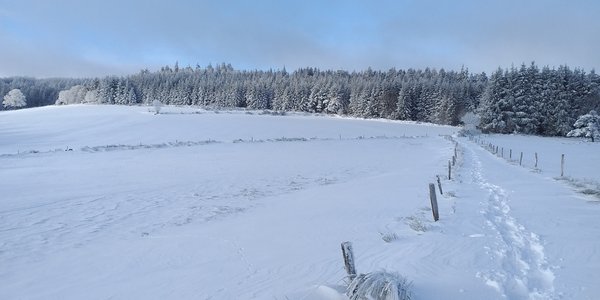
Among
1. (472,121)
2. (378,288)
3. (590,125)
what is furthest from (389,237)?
(472,121)

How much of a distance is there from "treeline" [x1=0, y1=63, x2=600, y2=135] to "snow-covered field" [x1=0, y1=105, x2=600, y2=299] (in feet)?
177

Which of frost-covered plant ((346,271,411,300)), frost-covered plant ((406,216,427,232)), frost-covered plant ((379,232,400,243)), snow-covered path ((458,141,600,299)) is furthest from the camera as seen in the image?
frost-covered plant ((406,216,427,232))

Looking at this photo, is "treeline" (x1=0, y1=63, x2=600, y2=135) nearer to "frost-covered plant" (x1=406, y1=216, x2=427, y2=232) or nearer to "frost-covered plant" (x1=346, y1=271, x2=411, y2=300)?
"frost-covered plant" (x1=406, y1=216, x2=427, y2=232)

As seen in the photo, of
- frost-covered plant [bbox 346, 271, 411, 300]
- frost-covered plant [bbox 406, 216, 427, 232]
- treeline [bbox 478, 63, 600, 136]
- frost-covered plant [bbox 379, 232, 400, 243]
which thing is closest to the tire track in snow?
frost-covered plant [bbox 406, 216, 427, 232]

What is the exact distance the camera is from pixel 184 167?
26.1 metres

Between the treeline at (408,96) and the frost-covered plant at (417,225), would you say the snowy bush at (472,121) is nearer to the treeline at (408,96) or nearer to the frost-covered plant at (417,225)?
the treeline at (408,96)

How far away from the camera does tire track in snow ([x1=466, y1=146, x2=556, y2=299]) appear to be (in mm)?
6254

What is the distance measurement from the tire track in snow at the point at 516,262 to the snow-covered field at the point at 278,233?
39 millimetres

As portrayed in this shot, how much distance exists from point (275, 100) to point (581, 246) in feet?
366

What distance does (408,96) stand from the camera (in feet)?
319

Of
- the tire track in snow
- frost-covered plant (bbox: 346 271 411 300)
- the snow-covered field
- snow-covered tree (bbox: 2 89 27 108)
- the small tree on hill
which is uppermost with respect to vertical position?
snow-covered tree (bbox: 2 89 27 108)

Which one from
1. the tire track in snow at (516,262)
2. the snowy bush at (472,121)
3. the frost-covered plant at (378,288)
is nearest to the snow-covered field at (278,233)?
the tire track in snow at (516,262)

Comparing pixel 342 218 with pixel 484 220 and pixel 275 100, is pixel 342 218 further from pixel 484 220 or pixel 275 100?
pixel 275 100

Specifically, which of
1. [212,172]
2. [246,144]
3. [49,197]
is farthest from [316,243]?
[246,144]
